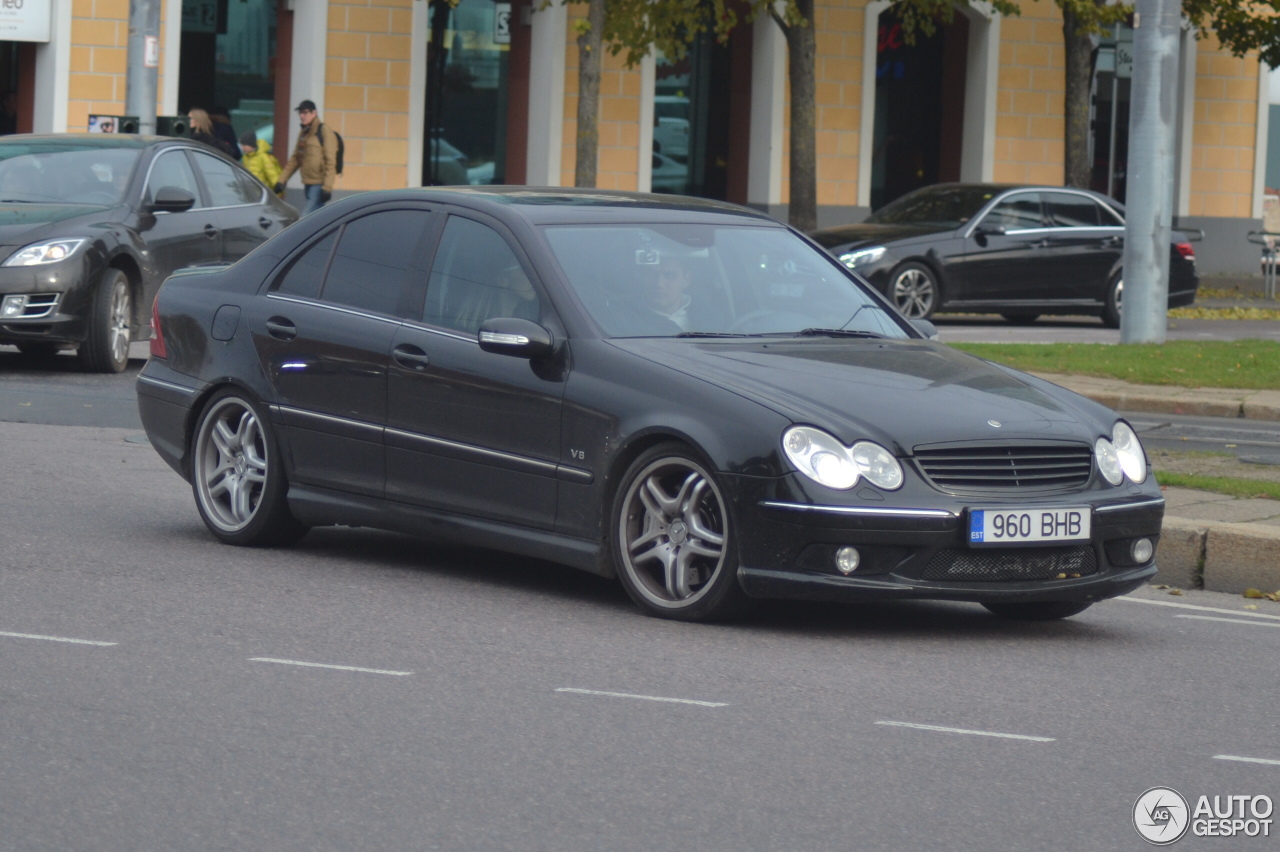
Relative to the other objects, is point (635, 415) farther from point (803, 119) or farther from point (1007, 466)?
point (803, 119)

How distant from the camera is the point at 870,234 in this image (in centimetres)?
2161

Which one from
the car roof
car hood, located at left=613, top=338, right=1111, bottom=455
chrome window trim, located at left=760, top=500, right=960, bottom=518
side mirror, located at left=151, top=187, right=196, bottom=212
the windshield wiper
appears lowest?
chrome window trim, located at left=760, top=500, right=960, bottom=518

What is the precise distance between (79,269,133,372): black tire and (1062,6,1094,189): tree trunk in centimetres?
1759

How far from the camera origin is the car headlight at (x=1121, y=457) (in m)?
6.85

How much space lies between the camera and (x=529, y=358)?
714 cm

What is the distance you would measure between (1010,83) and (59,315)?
22.4 meters

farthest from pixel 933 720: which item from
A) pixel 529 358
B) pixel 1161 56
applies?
pixel 1161 56

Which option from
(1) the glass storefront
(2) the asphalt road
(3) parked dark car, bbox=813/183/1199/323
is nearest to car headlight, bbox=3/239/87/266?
(2) the asphalt road

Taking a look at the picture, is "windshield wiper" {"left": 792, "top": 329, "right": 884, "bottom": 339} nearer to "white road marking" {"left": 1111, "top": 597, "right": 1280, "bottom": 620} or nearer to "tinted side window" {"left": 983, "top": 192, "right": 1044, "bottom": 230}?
"white road marking" {"left": 1111, "top": 597, "right": 1280, "bottom": 620}

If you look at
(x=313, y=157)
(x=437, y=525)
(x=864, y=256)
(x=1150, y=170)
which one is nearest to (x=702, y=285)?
(x=437, y=525)

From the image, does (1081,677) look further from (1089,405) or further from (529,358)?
(529,358)

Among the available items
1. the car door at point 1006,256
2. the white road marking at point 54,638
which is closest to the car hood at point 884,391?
the white road marking at point 54,638

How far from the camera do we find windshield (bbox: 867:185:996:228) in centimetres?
2219

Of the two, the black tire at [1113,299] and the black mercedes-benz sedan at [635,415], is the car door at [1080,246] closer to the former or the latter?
the black tire at [1113,299]
